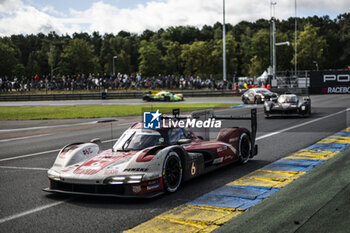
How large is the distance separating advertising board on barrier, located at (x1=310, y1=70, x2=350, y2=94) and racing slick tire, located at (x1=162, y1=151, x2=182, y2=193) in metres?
38.1

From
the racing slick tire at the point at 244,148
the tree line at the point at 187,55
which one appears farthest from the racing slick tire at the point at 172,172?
the tree line at the point at 187,55

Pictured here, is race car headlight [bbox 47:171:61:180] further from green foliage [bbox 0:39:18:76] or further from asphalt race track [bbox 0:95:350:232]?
green foliage [bbox 0:39:18:76]

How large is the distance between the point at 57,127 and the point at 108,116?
17.6ft

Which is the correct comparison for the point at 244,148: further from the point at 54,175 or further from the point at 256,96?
the point at 256,96

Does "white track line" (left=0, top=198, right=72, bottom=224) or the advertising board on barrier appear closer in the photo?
"white track line" (left=0, top=198, right=72, bottom=224)

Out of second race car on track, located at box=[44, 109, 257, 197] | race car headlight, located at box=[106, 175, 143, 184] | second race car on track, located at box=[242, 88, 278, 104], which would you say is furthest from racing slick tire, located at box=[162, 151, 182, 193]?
second race car on track, located at box=[242, 88, 278, 104]

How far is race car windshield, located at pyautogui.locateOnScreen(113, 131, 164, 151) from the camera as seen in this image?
740cm

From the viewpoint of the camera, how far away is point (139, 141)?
7480mm

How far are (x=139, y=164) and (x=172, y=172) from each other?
0.69 meters

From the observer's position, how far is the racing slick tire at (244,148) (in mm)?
9320

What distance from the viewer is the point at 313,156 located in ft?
33.3

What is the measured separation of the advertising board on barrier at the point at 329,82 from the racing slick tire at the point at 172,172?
38061 mm

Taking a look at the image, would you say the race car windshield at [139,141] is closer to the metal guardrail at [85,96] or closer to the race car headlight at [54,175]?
the race car headlight at [54,175]

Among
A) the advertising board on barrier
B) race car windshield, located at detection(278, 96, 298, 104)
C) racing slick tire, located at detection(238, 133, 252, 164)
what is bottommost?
racing slick tire, located at detection(238, 133, 252, 164)
